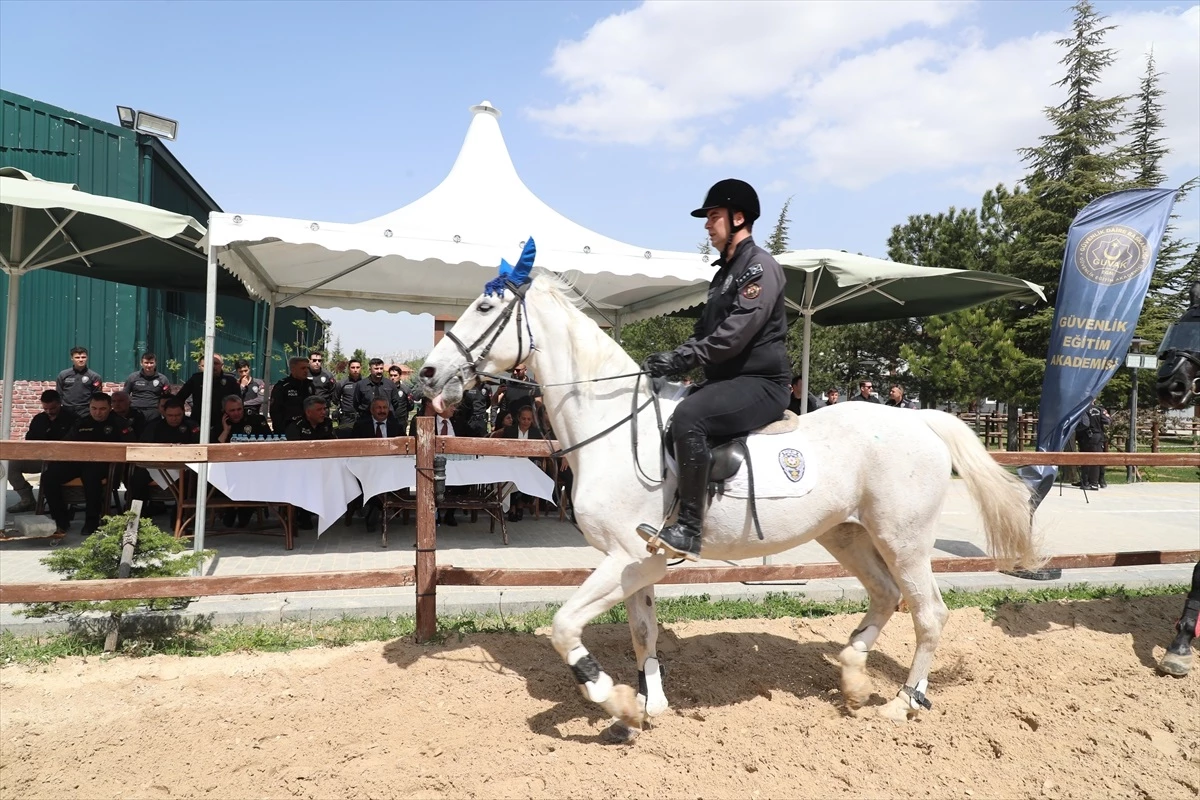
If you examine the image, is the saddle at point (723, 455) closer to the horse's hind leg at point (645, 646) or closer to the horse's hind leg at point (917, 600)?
the horse's hind leg at point (645, 646)

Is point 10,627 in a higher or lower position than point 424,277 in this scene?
lower

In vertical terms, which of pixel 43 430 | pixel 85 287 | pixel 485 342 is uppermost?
pixel 85 287

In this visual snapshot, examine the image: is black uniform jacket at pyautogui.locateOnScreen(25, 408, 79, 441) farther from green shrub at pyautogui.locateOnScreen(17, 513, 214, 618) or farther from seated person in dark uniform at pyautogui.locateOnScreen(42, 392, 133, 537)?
green shrub at pyautogui.locateOnScreen(17, 513, 214, 618)

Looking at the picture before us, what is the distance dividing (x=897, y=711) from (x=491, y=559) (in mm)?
4287

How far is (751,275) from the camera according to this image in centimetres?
355

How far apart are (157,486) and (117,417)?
0.93 meters

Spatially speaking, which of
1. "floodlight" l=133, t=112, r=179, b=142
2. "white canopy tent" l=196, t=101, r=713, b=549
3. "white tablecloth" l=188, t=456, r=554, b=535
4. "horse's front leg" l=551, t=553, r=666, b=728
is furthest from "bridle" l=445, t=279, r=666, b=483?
"floodlight" l=133, t=112, r=179, b=142

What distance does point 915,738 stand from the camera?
12.1 ft

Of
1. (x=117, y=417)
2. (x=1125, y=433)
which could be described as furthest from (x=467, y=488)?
(x=1125, y=433)

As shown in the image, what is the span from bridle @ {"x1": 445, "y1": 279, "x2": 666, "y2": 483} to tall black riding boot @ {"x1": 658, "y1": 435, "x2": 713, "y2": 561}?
0.20 m

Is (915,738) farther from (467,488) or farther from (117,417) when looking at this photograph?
(117,417)

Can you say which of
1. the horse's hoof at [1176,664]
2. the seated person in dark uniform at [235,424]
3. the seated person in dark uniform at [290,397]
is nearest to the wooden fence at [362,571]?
the horse's hoof at [1176,664]

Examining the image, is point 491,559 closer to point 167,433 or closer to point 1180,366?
point 167,433

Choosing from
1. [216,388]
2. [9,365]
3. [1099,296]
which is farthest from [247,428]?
[1099,296]
